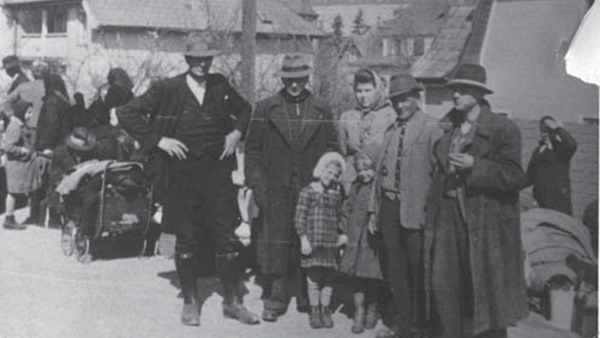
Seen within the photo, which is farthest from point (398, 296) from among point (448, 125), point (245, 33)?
point (245, 33)

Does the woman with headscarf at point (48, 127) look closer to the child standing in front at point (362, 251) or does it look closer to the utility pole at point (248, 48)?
the utility pole at point (248, 48)

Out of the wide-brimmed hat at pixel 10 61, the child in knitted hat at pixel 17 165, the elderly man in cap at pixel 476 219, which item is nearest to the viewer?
the elderly man in cap at pixel 476 219

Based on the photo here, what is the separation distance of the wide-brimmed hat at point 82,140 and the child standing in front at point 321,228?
2.25 m

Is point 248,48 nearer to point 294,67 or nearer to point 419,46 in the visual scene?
point 294,67

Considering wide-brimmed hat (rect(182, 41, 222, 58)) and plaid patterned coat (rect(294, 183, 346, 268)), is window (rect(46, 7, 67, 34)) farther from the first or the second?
plaid patterned coat (rect(294, 183, 346, 268))

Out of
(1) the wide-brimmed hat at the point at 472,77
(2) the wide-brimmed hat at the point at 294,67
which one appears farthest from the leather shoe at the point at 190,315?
(1) the wide-brimmed hat at the point at 472,77

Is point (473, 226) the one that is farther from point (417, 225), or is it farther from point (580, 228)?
point (580, 228)

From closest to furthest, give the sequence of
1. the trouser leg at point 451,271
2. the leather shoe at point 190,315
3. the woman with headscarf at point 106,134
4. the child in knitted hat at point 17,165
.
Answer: the trouser leg at point 451,271
the leather shoe at point 190,315
the woman with headscarf at point 106,134
the child in knitted hat at point 17,165

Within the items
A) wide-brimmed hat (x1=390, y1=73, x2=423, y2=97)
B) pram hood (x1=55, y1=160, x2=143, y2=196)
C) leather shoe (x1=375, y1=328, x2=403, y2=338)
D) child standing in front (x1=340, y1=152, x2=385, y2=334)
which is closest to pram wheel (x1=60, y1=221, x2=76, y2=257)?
pram hood (x1=55, y1=160, x2=143, y2=196)

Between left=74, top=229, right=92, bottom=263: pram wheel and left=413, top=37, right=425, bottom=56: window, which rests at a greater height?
left=413, top=37, right=425, bottom=56: window

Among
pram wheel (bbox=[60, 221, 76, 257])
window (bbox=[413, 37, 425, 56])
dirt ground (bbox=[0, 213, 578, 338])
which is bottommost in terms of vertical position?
dirt ground (bbox=[0, 213, 578, 338])

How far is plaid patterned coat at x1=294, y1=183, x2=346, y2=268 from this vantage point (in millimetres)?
4531

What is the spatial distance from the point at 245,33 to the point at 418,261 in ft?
4.96

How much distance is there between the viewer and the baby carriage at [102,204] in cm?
579
